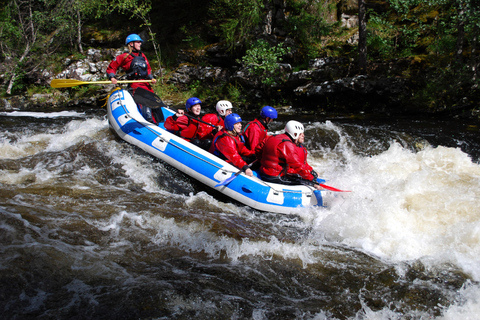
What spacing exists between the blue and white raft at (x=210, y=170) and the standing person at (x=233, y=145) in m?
0.11

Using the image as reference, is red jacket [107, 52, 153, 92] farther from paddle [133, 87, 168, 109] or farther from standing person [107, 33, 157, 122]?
paddle [133, 87, 168, 109]

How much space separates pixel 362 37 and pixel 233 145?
767cm

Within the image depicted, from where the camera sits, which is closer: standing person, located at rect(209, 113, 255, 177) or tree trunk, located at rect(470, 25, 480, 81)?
standing person, located at rect(209, 113, 255, 177)

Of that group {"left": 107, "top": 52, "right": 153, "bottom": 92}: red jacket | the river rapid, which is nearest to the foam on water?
{"left": 107, "top": 52, "right": 153, "bottom": 92}: red jacket

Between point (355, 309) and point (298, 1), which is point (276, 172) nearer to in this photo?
point (355, 309)

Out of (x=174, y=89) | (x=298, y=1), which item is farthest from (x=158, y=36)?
(x=298, y=1)

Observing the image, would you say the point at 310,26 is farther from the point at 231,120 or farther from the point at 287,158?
the point at 287,158

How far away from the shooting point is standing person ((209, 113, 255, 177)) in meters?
5.21

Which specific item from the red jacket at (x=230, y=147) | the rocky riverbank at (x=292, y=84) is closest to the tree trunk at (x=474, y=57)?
the rocky riverbank at (x=292, y=84)

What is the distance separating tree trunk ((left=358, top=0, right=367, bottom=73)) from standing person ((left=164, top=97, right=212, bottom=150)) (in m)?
7.03

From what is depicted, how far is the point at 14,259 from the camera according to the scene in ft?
10.2

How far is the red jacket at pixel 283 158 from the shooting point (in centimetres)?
489

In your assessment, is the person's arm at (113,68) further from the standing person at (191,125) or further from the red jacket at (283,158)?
the red jacket at (283,158)

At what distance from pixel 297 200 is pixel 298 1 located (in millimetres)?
10738
